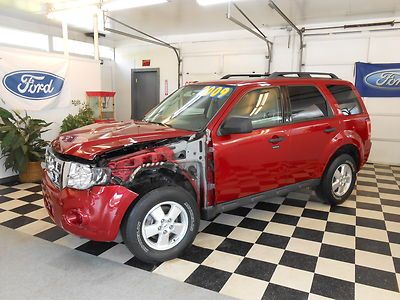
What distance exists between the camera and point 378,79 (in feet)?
21.0

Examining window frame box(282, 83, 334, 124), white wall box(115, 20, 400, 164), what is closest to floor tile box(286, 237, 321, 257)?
window frame box(282, 83, 334, 124)

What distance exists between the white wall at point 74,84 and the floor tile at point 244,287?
4259mm

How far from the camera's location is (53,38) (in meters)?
7.81

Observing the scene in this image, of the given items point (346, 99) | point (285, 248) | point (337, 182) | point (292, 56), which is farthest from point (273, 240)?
point (292, 56)

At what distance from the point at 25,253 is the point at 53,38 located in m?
6.76

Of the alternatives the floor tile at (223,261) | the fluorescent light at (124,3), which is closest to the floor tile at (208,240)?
the floor tile at (223,261)

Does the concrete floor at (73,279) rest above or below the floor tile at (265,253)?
below

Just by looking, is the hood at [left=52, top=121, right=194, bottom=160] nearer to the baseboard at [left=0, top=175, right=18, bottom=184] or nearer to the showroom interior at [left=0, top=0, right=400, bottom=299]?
the showroom interior at [left=0, top=0, right=400, bottom=299]

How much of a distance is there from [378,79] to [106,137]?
609 cm

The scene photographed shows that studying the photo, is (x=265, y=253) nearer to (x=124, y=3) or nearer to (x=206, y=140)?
(x=206, y=140)

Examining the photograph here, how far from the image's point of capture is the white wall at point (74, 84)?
521 cm

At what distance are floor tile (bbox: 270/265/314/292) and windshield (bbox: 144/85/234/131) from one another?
1.33 m

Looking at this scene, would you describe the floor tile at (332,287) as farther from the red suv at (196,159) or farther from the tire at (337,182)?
the tire at (337,182)

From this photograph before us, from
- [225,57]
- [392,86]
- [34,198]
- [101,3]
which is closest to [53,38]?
[101,3]
